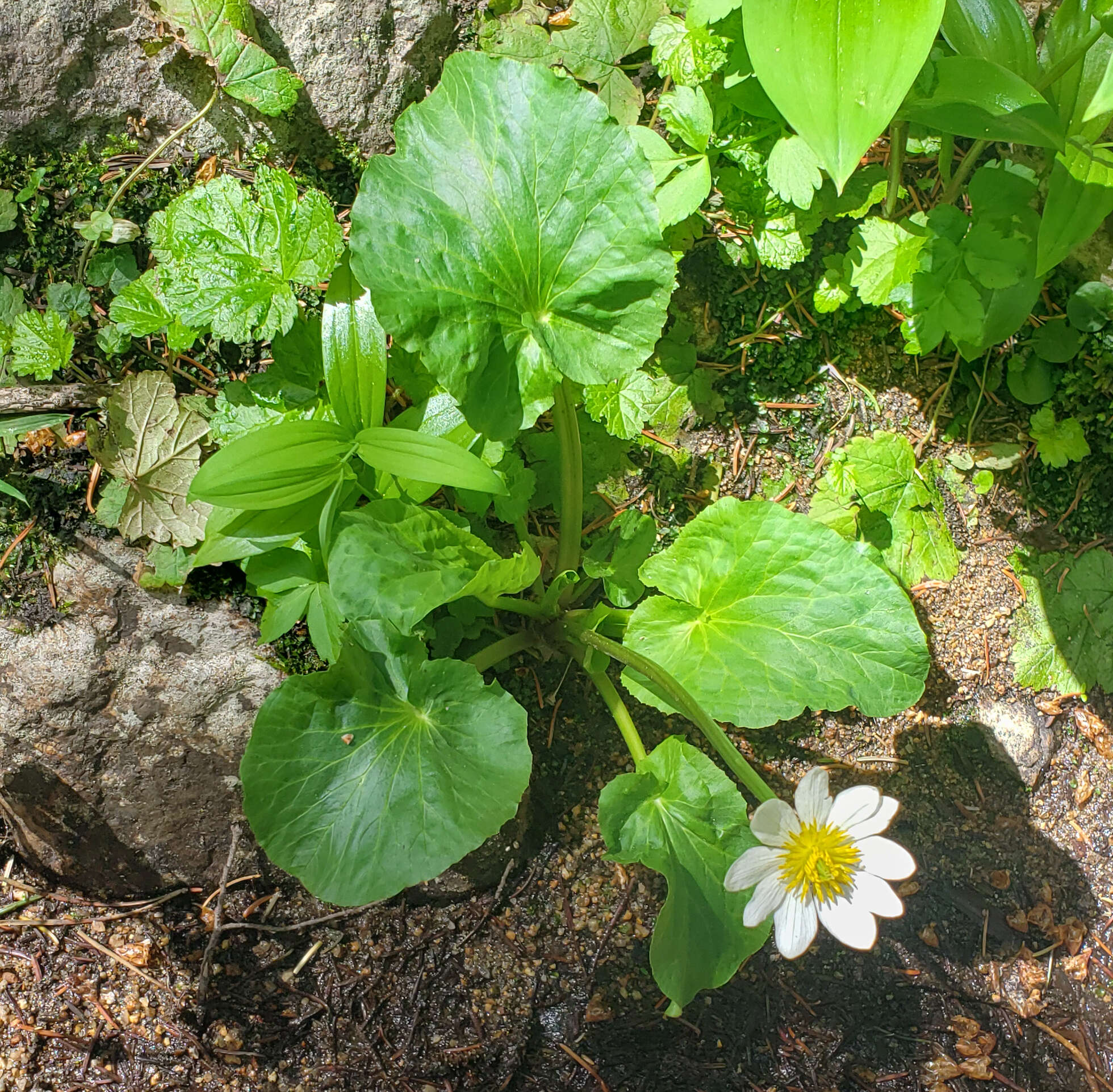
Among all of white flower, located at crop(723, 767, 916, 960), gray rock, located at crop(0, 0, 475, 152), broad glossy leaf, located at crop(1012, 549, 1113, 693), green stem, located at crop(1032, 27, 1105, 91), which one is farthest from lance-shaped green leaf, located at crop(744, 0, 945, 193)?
broad glossy leaf, located at crop(1012, 549, 1113, 693)

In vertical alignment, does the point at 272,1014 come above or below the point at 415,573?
below

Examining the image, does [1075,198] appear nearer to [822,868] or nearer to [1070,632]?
[1070,632]

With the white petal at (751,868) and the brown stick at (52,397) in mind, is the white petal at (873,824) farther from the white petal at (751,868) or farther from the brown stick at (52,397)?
the brown stick at (52,397)

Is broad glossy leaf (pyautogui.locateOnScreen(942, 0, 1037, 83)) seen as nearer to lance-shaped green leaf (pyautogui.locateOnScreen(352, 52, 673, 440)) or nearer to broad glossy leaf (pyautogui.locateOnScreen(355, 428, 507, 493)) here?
lance-shaped green leaf (pyautogui.locateOnScreen(352, 52, 673, 440))

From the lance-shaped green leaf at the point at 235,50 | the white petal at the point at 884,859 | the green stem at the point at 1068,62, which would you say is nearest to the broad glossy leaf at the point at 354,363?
the lance-shaped green leaf at the point at 235,50

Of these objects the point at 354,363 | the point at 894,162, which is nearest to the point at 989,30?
the point at 894,162

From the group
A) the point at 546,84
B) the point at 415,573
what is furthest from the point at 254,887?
the point at 546,84

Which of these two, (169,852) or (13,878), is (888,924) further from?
(13,878)
